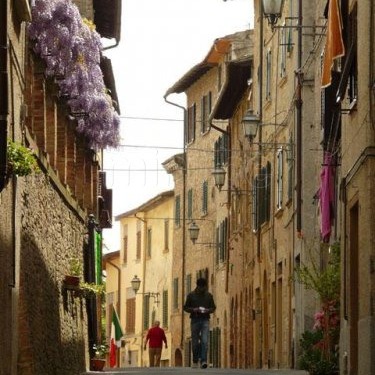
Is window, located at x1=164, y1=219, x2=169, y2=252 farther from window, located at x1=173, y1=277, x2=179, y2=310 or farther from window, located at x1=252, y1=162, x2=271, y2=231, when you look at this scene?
window, located at x1=252, y1=162, x2=271, y2=231

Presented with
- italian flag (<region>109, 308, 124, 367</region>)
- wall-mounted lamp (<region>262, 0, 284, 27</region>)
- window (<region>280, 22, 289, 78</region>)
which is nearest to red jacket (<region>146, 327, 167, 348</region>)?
window (<region>280, 22, 289, 78</region>)

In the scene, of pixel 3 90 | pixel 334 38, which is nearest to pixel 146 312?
pixel 334 38

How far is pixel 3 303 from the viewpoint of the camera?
63.5ft

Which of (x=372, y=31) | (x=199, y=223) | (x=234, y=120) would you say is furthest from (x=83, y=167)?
(x=199, y=223)

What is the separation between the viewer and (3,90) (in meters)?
17.7

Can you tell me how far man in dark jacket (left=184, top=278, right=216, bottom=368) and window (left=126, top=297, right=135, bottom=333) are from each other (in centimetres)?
4809

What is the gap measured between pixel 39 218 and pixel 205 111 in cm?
3990

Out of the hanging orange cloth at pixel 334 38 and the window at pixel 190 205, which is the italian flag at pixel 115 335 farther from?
the hanging orange cloth at pixel 334 38

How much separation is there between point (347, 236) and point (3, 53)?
8.57m

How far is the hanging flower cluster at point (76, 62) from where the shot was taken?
A: 80.7 ft

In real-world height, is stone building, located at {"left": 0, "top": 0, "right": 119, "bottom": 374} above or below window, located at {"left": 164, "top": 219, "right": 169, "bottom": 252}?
below

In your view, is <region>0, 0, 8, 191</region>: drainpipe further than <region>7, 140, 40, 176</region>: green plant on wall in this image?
No

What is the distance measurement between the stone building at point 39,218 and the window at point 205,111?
27665 mm

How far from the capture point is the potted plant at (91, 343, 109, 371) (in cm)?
3225
